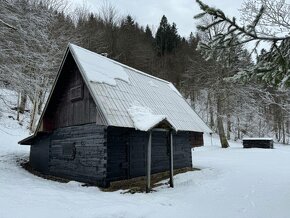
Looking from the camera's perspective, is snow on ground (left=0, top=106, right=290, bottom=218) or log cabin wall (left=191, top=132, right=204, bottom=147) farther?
log cabin wall (left=191, top=132, right=204, bottom=147)

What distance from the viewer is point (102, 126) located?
1160cm

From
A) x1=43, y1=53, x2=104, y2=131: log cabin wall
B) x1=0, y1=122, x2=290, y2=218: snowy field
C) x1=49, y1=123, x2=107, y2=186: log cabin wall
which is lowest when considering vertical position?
x1=0, y1=122, x2=290, y2=218: snowy field

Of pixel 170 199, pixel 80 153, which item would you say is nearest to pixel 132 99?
pixel 80 153

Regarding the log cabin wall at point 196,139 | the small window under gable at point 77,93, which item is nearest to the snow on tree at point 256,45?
the small window under gable at point 77,93

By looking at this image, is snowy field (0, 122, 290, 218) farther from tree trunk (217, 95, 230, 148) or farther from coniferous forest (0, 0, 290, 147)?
tree trunk (217, 95, 230, 148)

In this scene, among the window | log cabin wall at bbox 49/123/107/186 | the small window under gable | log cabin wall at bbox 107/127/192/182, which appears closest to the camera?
log cabin wall at bbox 49/123/107/186

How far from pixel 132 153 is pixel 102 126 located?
6.71 ft

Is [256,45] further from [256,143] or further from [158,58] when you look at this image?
[158,58]

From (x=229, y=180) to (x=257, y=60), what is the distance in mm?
7375

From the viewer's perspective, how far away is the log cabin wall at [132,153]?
38.2 ft

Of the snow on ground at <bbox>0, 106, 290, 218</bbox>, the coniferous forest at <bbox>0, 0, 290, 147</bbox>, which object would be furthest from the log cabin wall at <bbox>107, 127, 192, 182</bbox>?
the coniferous forest at <bbox>0, 0, 290, 147</bbox>

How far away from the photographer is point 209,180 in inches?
510

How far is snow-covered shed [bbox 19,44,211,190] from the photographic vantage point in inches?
446

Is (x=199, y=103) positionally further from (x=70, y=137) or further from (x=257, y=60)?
(x=257, y=60)
